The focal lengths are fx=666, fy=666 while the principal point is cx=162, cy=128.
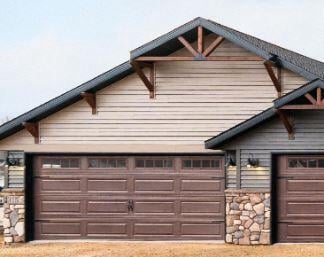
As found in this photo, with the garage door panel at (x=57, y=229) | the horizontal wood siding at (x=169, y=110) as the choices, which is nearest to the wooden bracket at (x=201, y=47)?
the horizontal wood siding at (x=169, y=110)

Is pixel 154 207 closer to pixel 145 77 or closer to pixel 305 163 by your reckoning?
pixel 145 77

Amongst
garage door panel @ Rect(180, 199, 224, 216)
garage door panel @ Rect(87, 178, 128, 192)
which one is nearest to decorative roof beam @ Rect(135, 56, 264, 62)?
garage door panel @ Rect(87, 178, 128, 192)

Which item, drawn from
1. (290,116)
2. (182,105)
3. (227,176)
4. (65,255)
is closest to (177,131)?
(182,105)

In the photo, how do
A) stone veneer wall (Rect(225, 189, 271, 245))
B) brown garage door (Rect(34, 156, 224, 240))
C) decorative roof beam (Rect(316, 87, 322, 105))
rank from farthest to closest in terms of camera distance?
brown garage door (Rect(34, 156, 224, 240)), stone veneer wall (Rect(225, 189, 271, 245)), decorative roof beam (Rect(316, 87, 322, 105))

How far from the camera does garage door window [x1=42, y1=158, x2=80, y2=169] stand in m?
19.1

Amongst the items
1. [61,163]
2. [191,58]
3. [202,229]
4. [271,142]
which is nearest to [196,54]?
[191,58]

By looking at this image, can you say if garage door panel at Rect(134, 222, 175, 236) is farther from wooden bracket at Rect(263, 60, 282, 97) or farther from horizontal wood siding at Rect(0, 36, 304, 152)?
wooden bracket at Rect(263, 60, 282, 97)

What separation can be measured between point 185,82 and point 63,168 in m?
4.28

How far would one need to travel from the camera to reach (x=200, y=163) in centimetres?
1880

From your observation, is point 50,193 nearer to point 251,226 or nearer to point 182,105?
point 182,105

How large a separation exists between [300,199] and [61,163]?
681 cm

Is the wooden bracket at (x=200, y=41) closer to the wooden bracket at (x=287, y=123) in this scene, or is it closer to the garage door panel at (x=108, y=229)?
the wooden bracket at (x=287, y=123)

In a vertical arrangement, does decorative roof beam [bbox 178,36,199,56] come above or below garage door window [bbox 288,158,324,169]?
above

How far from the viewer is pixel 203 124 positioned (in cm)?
1878
